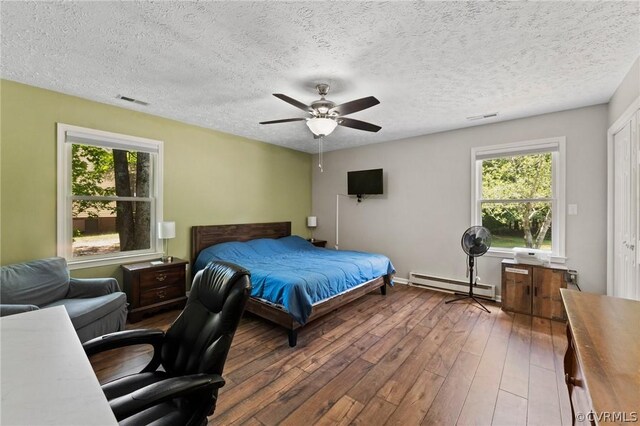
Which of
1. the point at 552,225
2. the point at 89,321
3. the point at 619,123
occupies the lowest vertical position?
the point at 89,321

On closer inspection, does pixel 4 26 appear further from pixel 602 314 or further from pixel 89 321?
pixel 602 314

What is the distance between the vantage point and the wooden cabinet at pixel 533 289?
3.14 meters

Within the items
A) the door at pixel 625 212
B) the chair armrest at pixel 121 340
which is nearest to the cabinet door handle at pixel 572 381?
the door at pixel 625 212

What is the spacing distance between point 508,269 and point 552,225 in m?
0.83

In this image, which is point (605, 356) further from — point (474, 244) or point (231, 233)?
point (231, 233)

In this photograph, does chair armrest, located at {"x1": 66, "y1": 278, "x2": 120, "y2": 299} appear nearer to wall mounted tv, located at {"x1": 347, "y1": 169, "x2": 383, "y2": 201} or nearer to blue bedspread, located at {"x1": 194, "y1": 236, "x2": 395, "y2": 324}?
blue bedspread, located at {"x1": 194, "y1": 236, "x2": 395, "y2": 324}

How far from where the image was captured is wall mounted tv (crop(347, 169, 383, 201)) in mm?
4859

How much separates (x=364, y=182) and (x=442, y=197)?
139 centimetres

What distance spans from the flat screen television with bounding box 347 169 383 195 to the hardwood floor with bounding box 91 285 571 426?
91.6 inches

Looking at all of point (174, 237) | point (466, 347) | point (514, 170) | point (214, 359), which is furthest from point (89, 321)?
point (514, 170)

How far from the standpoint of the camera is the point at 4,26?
178 centimetres

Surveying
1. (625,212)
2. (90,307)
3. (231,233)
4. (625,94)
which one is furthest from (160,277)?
(625,94)

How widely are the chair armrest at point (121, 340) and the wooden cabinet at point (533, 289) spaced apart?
3.83m

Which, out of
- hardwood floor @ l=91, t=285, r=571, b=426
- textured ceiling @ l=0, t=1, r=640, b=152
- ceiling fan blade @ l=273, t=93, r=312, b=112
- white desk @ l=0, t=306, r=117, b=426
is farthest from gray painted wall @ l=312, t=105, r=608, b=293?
white desk @ l=0, t=306, r=117, b=426
